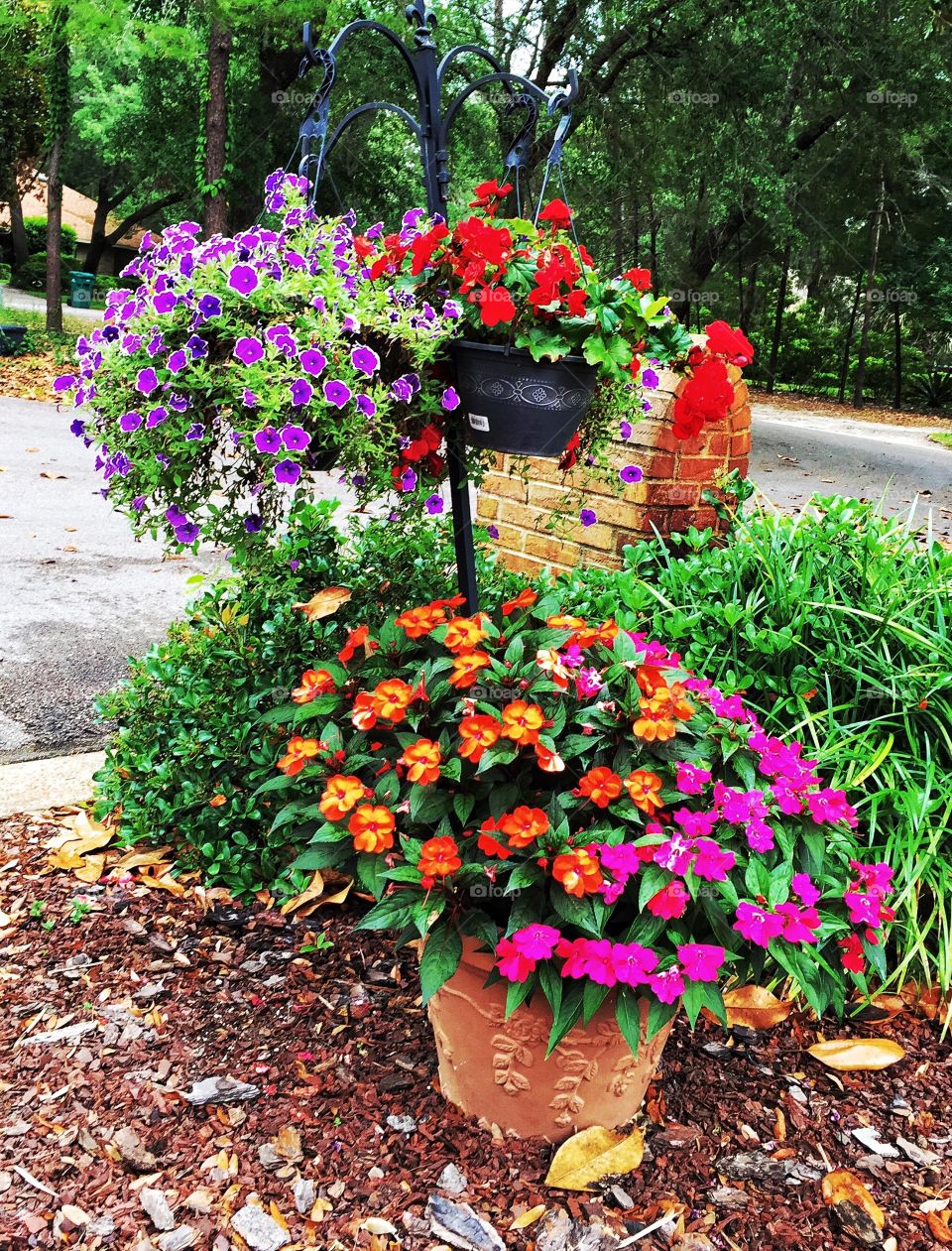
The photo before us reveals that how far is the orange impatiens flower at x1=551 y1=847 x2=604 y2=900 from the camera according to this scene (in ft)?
5.05

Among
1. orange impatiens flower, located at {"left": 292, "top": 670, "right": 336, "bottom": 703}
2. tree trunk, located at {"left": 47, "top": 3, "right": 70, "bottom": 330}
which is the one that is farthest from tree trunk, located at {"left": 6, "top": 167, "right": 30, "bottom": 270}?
orange impatiens flower, located at {"left": 292, "top": 670, "right": 336, "bottom": 703}

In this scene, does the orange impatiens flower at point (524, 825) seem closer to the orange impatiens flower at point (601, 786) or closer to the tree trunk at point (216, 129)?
the orange impatiens flower at point (601, 786)

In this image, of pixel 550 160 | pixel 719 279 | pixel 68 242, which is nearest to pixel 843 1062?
pixel 550 160

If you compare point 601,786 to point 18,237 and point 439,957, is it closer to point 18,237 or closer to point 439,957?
point 439,957

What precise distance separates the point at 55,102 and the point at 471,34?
5.53 m

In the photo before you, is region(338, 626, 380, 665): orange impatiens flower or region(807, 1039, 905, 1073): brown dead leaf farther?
region(807, 1039, 905, 1073): brown dead leaf

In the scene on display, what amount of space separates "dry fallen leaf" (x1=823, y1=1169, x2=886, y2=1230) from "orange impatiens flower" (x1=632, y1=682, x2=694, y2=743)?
0.87 metres

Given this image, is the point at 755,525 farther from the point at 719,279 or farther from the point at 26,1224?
the point at 719,279

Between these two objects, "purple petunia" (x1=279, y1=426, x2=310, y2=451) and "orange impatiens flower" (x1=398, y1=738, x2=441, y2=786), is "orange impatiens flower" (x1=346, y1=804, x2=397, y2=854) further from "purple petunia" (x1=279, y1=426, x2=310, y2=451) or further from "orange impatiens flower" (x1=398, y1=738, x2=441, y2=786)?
"purple petunia" (x1=279, y1=426, x2=310, y2=451)

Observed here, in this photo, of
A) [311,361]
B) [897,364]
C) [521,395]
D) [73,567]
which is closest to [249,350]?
[311,361]

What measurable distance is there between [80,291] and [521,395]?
96.0 feet

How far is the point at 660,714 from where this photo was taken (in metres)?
1.71

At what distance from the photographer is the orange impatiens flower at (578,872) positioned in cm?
154

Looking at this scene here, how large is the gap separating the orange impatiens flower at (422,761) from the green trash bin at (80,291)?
29.0 m
